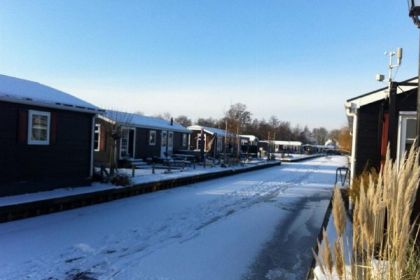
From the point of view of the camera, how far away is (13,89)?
11.8 meters

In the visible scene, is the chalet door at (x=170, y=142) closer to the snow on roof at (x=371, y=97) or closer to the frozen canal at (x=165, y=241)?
the frozen canal at (x=165, y=241)

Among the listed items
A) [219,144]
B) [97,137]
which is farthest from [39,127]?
[219,144]

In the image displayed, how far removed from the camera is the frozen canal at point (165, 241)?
21.4 ft

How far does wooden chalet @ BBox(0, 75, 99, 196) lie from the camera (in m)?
11.2

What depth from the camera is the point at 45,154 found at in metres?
12.6

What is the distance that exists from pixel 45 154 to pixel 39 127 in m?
0.82

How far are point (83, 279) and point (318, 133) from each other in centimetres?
16914

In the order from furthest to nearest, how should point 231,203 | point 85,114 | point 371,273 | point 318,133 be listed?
point 318,133
point 85,114
point 231,203
point 371,273

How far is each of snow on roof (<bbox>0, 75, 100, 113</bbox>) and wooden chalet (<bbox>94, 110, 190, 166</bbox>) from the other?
699cm

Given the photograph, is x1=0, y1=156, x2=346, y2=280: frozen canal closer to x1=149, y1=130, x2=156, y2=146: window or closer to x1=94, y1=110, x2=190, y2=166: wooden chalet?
x1=94, y1=110, x2=190, y2=166: wooden chalet

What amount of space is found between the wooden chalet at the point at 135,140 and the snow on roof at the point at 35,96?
6.99 meters

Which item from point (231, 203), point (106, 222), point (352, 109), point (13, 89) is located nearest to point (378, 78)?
point (352, 109)

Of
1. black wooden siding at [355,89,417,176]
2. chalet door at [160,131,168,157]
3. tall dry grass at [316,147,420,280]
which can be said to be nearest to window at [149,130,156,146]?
chalet door at [160,131,168,157]

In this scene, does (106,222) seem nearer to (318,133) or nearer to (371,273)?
(371,273)
